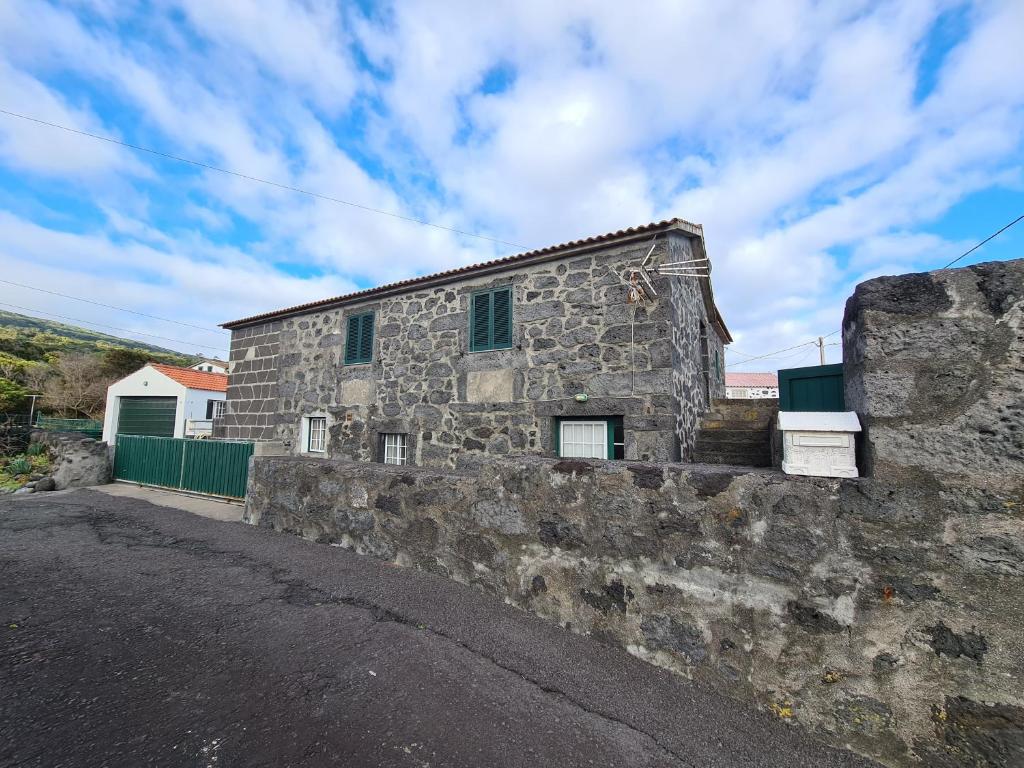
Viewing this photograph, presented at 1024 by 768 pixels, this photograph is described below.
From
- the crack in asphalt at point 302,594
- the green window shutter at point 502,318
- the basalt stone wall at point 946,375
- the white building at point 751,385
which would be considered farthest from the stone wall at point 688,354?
the white building at point 751,385

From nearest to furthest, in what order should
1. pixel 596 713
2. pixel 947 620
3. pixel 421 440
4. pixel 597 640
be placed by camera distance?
pixel 947 620 → pixel 596 713 → pixel 597 640 → pixel 421 440

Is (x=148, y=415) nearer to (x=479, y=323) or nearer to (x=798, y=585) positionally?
(x=479, y=323)

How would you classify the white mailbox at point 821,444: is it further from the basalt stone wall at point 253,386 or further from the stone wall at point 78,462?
the stone wall at point 78,462

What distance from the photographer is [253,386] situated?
1102cm

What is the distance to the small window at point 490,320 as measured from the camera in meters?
7.79

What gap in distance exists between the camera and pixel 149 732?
197 cm

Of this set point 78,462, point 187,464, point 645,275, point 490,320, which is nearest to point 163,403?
point 78,462

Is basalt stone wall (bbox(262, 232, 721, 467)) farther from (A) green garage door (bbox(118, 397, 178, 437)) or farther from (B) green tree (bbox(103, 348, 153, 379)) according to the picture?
(B) green tree (bbox(103, 348, 153, 379))

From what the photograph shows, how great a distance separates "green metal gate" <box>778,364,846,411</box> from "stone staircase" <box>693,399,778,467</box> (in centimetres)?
32

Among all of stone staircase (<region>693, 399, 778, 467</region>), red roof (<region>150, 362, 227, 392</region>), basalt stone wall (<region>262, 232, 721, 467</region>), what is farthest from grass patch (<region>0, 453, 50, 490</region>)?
stone staircase (<region>693, 399, 778, 467</region>)

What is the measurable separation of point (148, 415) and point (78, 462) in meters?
12.2

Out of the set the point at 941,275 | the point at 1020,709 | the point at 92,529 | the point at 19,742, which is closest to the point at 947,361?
the point at 941,275

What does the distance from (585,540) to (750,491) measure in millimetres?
1086

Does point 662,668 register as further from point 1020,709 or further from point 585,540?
point 1020,709
